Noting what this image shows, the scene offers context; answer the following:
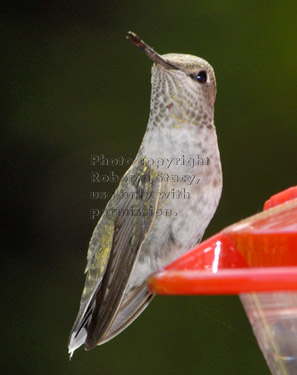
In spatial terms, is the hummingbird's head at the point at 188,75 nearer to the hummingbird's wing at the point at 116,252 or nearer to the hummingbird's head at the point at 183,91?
the hummingbird's head at the point at 183,91

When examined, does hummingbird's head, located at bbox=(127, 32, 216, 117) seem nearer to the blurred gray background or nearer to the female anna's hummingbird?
the female anna's hummingbird

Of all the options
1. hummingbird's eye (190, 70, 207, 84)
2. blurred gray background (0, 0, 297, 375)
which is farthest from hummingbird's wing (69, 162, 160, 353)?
blurred gray background (0, 0, 297, 375)

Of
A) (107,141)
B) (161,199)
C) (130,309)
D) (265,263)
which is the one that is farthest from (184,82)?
(107,141)

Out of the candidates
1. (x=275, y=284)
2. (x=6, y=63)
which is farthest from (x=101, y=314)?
(x=6, y=63)

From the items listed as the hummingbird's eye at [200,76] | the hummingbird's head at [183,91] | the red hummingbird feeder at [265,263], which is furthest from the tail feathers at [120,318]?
the red hummingbird feeder at [265,263]

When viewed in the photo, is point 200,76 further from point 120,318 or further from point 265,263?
point 265,263

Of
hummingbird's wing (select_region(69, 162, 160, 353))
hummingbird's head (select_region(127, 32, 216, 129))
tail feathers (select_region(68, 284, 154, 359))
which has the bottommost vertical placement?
tail feathers (select_region(68, 284, 154, 359))

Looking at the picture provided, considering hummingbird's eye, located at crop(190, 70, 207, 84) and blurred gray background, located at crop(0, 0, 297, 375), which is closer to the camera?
hummingbird's eye, located at crop(190, 70, 207, 84)
